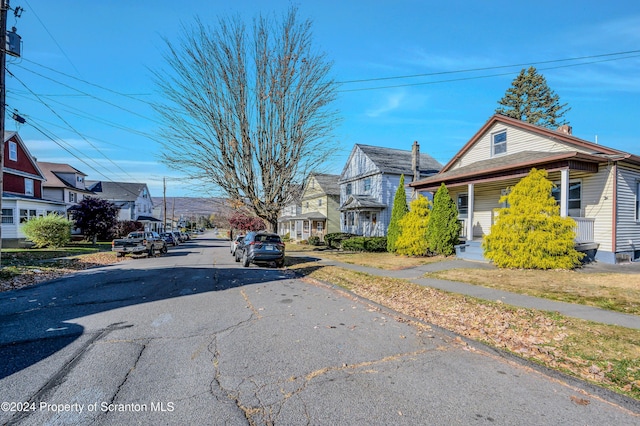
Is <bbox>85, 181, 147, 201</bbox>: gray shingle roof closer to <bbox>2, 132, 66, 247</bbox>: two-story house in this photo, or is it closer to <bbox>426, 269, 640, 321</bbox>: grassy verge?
<bbox>2, 132, 66, 247</bbox>: two-story house

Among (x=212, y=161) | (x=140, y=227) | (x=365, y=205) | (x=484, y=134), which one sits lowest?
(x=140, y=227)

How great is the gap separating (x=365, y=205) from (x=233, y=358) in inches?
913

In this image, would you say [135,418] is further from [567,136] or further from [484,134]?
[484,134]

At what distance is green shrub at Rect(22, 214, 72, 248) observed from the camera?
22969 mm

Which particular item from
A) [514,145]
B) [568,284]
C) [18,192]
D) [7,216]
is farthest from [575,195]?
[18,192]

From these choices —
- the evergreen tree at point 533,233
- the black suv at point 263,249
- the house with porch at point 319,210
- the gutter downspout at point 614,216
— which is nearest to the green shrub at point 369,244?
the black suv at point 263,249

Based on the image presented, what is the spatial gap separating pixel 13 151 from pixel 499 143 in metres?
38.3

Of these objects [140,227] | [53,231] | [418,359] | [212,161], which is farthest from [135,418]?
[140,227]

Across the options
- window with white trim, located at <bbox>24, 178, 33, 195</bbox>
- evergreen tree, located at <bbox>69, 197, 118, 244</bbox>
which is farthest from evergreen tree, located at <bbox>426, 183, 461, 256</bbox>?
window with white trim, located at <bbox>24, 178, 33, 195</bbox>

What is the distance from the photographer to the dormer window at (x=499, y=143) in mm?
18125

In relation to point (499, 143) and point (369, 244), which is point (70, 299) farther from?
point (499, 143)

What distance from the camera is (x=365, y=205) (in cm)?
2686

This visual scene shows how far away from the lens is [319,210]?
128ft

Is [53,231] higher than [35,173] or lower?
lower
